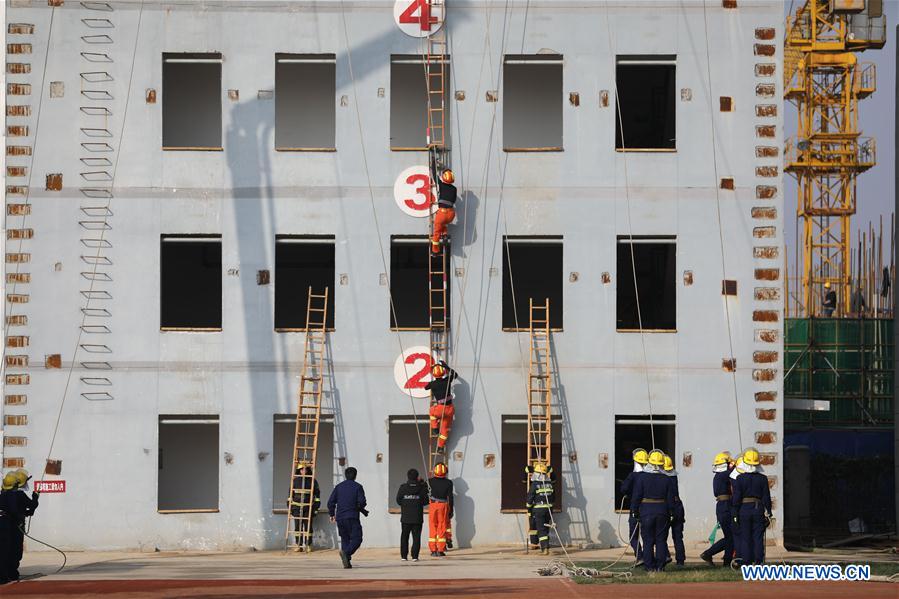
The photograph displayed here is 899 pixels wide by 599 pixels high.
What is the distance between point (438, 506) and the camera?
24.3m

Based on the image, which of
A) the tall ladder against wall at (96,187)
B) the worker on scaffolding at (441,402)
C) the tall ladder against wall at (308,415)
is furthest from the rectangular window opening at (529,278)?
the tall ladder against wall at (96,187)

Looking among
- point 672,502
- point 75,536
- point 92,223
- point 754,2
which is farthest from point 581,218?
point 75,536

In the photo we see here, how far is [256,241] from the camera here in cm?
2588

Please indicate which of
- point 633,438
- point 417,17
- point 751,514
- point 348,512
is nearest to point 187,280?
point 417,17

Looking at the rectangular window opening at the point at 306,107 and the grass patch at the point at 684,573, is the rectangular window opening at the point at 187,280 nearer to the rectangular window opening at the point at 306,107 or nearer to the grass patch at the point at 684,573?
the rectangular window opening at the point at 306,107

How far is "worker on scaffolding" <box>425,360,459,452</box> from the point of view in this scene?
25156 millimetres

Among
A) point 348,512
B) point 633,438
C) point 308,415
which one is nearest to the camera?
point 348,512

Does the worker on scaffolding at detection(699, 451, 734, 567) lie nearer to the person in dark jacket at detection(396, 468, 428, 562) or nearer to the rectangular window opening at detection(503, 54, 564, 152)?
the person in dark jacket at detection(396, 468, 428, 562)

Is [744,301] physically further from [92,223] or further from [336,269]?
Result: [92,223]

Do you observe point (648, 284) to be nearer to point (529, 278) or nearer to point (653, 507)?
point (529, 278)

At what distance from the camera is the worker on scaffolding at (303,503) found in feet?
82.3

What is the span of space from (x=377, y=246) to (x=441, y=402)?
3.35 m

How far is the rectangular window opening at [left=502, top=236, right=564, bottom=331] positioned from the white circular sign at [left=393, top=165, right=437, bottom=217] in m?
1.76

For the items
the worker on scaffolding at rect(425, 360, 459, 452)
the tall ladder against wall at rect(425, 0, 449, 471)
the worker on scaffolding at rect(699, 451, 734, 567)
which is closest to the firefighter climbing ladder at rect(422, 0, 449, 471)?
the tall ladder against wall at rect(425, 0, 449, 471)
